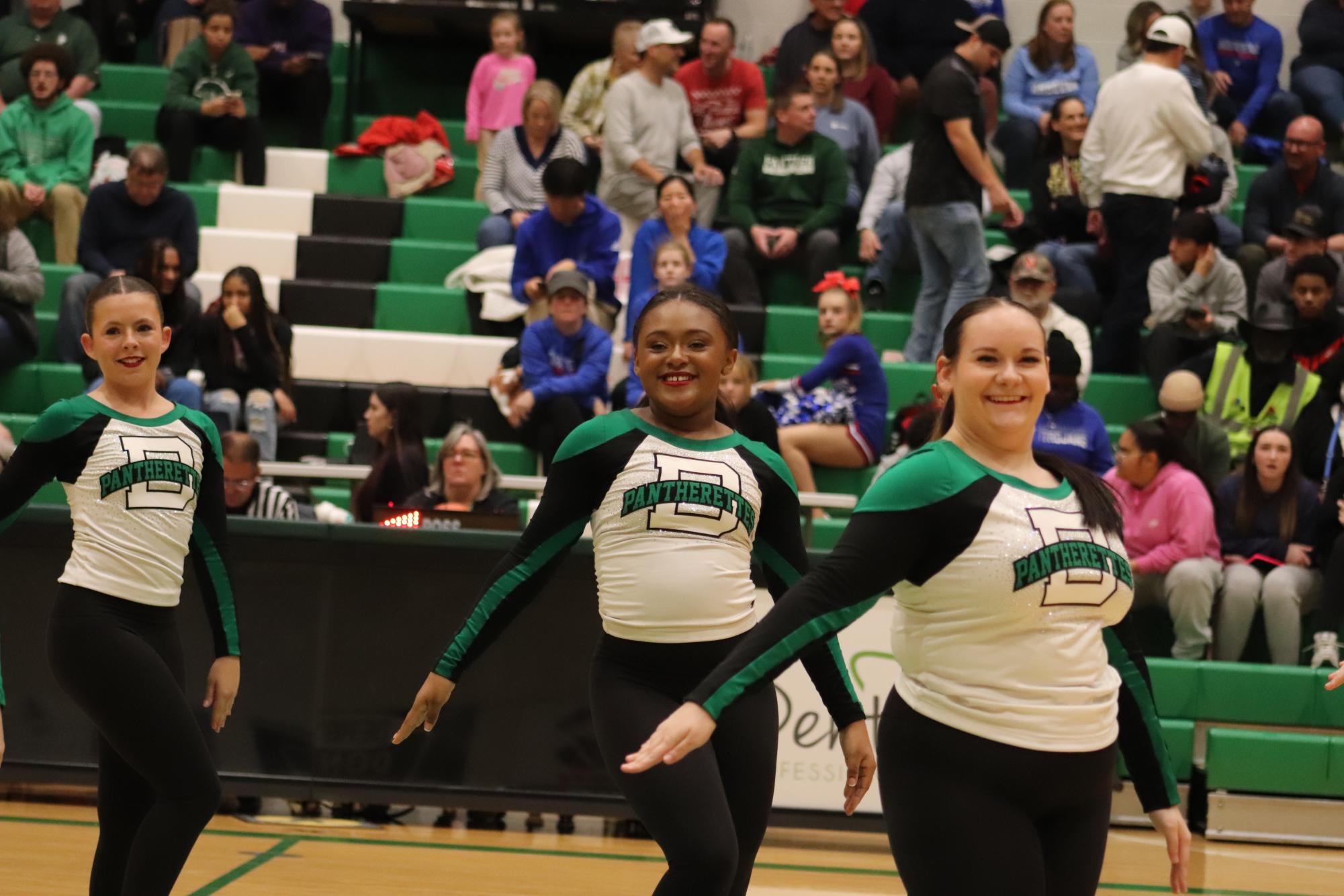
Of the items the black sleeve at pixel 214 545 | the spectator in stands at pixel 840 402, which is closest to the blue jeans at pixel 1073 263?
the spectator in stands at pixel 840 402

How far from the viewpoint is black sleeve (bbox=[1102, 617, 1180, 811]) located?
2.98 m

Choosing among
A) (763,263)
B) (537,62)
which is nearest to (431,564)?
(763,263)

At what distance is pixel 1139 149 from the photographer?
9586 mm

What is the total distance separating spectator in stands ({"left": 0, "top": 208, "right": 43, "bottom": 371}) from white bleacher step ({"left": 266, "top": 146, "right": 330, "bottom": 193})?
8.14ft

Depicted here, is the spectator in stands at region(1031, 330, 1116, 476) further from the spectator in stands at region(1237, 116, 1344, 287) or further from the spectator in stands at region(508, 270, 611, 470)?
the spectator in stands at region(1237, 116, 1344, 287)

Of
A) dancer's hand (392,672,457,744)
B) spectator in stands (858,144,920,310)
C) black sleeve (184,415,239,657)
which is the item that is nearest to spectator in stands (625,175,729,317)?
spectator in stands (858,144,920,310)

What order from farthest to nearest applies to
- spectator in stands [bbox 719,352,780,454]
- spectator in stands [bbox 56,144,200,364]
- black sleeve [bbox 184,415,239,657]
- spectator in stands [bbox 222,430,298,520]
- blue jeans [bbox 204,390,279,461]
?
spectator in stands [bbox 56,144,200,364] → blue jeans [bbox 204,390,279,461] → spectator in stands [bbox 222,430,298,520] → spectator in stands [bbox 719,352,780,454] → black sleeve [bbox 184,415,239,657]

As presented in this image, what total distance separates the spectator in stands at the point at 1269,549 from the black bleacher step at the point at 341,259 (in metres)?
5.61

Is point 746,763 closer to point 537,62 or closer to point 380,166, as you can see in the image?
point 380,166

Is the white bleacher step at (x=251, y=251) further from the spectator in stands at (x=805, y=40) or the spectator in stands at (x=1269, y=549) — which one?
the spectator in stands at (x=1269, y=549)

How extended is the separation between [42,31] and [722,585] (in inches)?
382

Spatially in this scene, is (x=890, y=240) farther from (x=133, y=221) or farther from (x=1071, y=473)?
(x=1071, y=473)

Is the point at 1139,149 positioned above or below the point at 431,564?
above

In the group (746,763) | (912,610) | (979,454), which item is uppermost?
(979,454)
